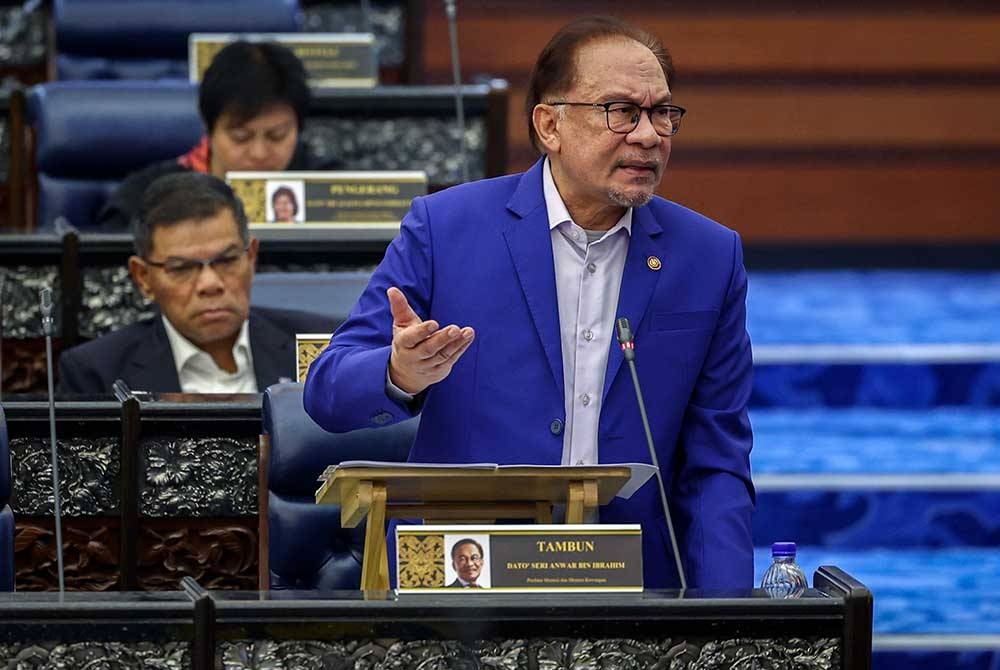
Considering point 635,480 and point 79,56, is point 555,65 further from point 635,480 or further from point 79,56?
point 79,56

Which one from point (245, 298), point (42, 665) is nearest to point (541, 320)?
point (42, 665)

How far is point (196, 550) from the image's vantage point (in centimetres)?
284

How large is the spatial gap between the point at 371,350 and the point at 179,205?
1.23 meters

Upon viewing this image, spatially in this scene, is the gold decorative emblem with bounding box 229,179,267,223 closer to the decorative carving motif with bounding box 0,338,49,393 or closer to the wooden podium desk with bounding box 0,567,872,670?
the decorative carving motif with bounding box 0,338,49,393

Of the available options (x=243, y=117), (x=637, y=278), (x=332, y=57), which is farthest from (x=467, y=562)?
(x=332, y=57)

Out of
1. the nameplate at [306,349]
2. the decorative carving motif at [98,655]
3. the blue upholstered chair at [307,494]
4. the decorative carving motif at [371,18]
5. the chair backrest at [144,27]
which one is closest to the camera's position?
the decorative carving motif at [98,655]

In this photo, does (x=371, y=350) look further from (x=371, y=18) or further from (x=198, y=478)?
(x=371, y=18)

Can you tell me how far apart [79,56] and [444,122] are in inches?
46.6

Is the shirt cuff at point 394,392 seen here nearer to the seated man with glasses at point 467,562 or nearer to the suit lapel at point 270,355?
the seated man with glasses at point 467,562

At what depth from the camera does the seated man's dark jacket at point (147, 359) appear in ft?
10.4

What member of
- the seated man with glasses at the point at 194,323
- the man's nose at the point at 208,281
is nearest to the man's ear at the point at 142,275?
the seated man with glasses at the point at 194,323

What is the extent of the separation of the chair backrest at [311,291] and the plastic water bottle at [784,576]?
1.41m

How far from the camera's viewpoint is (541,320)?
2221 mm

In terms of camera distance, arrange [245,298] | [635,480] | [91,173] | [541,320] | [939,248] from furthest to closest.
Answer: [939,248] < [91,173] < [245,298] < [541,320] < [635,480]
